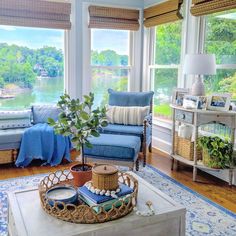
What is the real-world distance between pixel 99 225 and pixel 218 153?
6.36 ft

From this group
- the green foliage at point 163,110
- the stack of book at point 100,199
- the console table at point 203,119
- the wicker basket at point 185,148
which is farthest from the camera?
the green foliage at point 163,110

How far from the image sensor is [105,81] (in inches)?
190

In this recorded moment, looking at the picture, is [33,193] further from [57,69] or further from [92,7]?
[92,7]

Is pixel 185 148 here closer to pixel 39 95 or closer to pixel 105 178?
pixel 105 178

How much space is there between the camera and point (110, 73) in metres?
4.84

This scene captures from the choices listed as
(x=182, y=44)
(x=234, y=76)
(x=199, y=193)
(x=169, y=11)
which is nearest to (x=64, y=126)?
(x=199, y=193)

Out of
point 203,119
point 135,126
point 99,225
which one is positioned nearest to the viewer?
point 99,225

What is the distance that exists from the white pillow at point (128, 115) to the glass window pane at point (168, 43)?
865mm

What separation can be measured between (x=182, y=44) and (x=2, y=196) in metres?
2.85

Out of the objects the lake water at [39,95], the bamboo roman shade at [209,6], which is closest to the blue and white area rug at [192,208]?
the lake water at [39,95]

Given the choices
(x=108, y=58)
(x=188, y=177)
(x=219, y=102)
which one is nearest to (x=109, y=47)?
(x=108, y=58)

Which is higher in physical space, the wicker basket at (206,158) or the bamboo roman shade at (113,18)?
the bamboo roman shade at (113,18)

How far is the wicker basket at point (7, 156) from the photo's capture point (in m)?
3.66

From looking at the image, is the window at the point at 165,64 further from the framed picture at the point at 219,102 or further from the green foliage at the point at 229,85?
the framed picture at the point at 219,102
